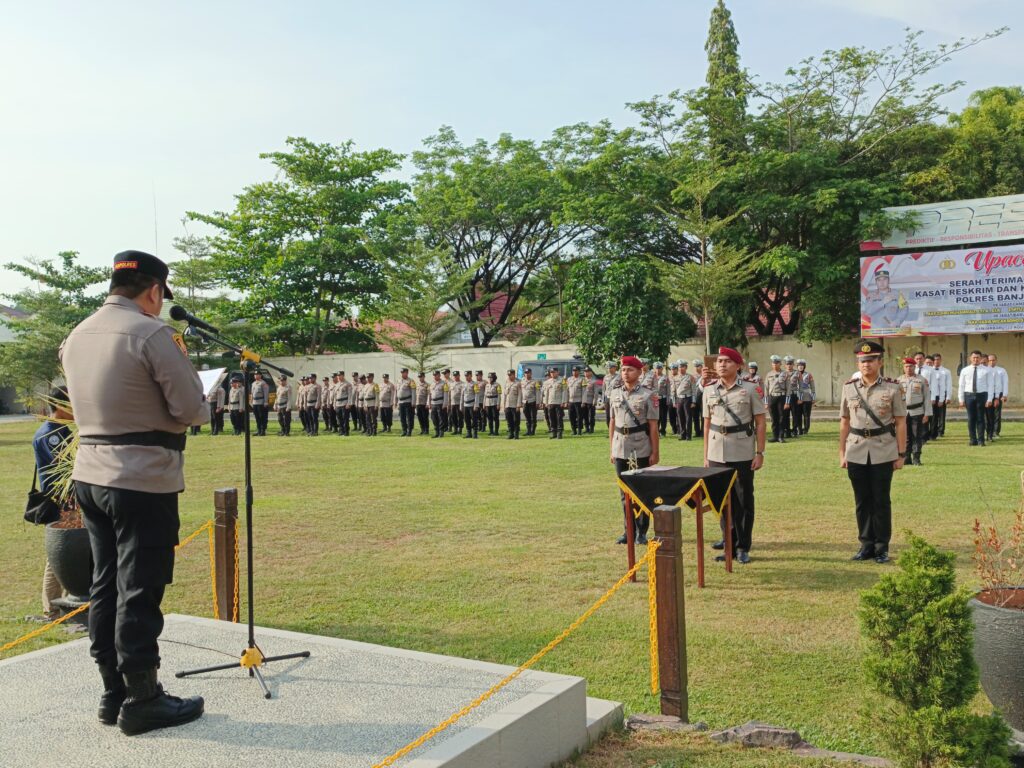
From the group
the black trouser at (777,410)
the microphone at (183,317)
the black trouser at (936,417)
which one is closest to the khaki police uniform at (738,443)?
the microphone at (183,317)

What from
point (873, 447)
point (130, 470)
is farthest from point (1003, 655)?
point (873, 447)

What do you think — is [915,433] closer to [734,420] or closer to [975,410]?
[975,410]

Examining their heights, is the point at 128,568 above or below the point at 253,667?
above

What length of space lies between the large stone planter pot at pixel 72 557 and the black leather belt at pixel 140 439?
2.63m

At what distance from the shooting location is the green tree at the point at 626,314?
28.2 metres

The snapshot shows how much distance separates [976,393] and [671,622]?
562 inches

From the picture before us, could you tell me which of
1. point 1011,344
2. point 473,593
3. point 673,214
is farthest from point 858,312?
point 473,593

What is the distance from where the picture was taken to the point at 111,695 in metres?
3.68

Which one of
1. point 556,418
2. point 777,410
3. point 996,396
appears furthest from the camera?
point 556,418

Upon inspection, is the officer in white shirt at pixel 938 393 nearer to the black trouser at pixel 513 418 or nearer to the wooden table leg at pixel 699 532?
the black trouser at pixel 513 418

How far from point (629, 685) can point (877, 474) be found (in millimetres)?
3811

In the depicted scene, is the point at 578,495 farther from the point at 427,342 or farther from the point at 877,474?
the point at 427,342

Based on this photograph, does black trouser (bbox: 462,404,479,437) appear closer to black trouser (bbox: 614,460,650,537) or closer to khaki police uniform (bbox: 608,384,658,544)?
black trouser (bbox: 614,460,650,537)

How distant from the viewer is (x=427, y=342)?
33500 mm
